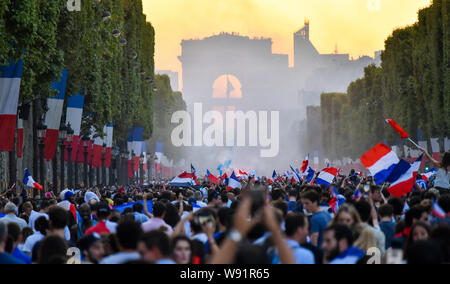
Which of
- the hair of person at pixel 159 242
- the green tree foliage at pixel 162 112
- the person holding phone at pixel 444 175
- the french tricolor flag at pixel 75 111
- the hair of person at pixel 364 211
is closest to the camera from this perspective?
the hair of person at pixel 159 242

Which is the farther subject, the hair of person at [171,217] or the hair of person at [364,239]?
the hair of person at [171,217]

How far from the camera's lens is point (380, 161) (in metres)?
16.4

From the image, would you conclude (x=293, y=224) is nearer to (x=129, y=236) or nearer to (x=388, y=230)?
(x=129, y=236)

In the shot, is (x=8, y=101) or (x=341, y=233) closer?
(x=341, y=233)

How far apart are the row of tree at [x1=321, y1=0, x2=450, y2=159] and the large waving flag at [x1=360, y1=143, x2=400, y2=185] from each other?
110ft

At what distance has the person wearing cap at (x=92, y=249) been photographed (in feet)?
27.1

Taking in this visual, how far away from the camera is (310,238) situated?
1075 centimetres

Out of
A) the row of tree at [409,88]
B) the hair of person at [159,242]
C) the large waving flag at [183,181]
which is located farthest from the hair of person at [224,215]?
the row of tree at [409,88]

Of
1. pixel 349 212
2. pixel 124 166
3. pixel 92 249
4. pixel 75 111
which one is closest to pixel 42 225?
pixel 92 249

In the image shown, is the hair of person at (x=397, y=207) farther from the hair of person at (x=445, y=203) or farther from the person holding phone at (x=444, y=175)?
the person holding phone at (x=444, y=175)

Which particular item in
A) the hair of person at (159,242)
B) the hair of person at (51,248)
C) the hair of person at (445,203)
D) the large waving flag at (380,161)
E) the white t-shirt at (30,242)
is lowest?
the white t-shirt at (30,242)

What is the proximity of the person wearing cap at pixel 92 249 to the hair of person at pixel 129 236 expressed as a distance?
84 cm

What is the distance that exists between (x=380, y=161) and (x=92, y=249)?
359 inches
